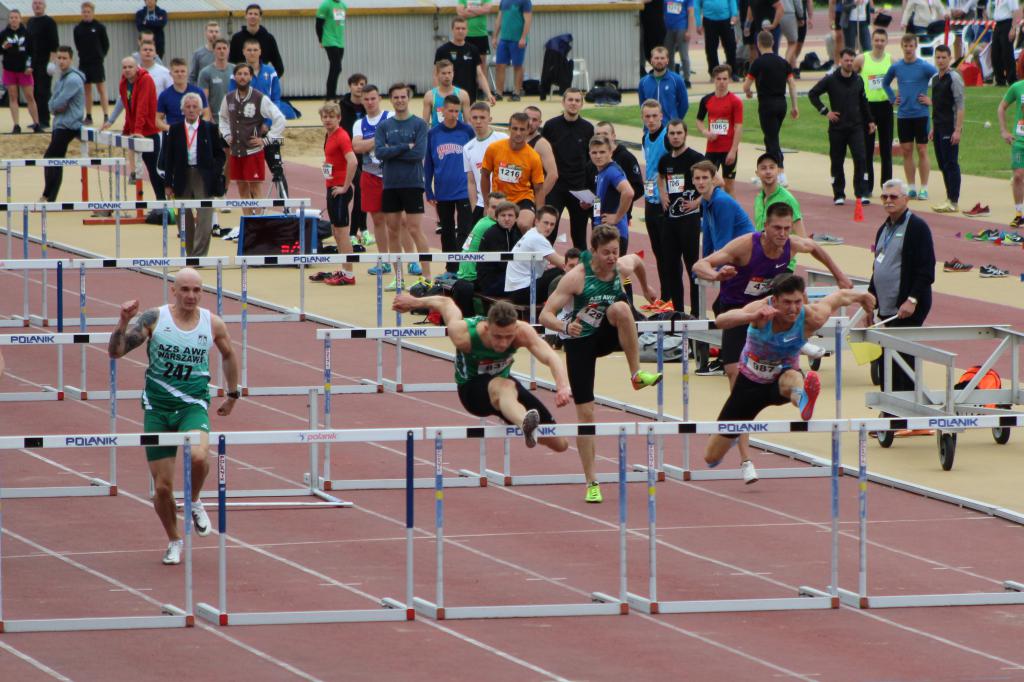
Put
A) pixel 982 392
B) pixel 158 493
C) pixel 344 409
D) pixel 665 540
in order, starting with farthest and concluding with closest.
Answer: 1. pixel 344 409
2. pixel 982 392
3. pixel 665 540
4. pixel 158 493

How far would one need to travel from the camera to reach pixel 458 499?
1327 centimetres

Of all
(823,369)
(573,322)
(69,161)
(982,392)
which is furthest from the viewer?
(69,161)

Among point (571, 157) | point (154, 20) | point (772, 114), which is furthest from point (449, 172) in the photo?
point (154, 20)

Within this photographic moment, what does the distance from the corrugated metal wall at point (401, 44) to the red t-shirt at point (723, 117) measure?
13251mm

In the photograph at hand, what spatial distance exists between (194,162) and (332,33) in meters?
10.9

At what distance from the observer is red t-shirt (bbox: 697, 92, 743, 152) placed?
2278cm

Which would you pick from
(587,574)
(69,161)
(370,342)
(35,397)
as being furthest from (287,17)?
(587,574)

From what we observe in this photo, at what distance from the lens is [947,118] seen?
25156mm

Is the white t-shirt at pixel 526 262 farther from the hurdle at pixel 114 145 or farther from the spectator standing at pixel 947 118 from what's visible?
the spectator standing at pixel 947 118

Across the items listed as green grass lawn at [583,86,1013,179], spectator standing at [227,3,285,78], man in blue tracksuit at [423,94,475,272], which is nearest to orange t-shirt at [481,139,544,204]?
man in blue tracksuit at [423,94,475,272]

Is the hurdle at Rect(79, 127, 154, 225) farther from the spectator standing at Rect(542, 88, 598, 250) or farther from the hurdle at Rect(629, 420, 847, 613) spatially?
the hurdle at Rect(629, 420, 847, 613)

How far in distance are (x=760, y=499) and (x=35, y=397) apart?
6.65m

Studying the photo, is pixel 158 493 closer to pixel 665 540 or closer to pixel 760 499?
pixel 665 540

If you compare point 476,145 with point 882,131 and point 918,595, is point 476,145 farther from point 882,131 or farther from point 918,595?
point 918,595
